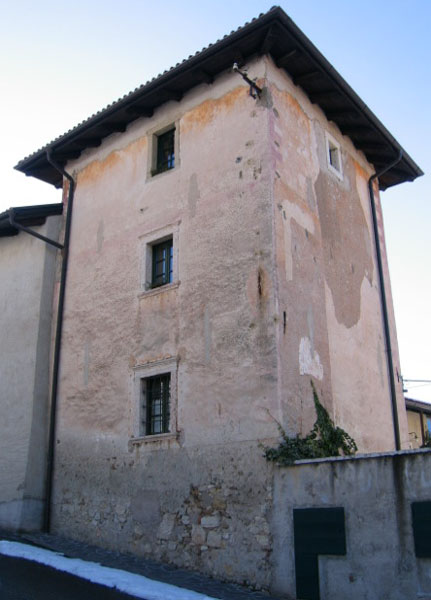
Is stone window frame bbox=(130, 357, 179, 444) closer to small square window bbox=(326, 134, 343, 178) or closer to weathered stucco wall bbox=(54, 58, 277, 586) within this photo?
weathered stucco wall bbox=(54, 58, 277, 586)

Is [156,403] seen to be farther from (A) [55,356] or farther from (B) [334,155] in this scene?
(B) [334,155]

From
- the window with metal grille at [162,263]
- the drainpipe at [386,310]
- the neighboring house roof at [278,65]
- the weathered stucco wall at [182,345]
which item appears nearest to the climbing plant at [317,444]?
the weathered stucco wall at [182,345]

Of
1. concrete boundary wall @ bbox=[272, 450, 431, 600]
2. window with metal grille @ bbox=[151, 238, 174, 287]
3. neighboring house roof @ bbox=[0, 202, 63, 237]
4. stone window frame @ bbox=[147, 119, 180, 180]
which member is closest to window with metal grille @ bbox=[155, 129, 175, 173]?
stone window frame @ bbox=[147, 119, 180, 180]

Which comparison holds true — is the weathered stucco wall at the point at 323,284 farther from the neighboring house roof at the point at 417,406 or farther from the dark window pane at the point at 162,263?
the neighboring house roof at the point at 417,406

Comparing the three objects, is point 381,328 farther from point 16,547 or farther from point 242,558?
point 16,547

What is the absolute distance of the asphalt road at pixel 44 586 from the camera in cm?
811

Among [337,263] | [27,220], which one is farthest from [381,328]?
[27,220]

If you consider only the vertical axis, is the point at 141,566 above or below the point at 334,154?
below

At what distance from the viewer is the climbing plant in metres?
9.33

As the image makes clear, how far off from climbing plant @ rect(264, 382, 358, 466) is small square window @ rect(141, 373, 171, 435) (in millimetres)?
2356

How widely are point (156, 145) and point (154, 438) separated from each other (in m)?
5.79

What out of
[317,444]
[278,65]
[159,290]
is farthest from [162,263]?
[317,444]

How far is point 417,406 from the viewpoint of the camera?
58.1 ft

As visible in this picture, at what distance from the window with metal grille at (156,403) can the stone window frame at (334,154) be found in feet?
17.6
